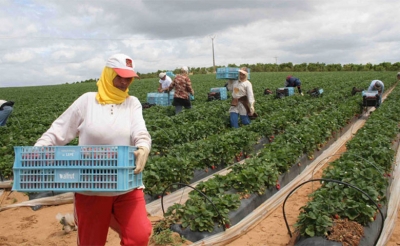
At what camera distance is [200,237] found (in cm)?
430

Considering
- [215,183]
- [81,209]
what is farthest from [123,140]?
[215,183]

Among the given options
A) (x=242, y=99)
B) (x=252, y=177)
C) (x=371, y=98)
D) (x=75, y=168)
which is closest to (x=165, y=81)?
(x=242, y=99)

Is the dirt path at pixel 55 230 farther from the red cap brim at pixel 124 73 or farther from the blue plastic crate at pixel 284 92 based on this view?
the blue plastic crate at pixel 284 92

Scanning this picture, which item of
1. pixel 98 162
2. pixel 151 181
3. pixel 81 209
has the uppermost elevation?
pixel 98 162

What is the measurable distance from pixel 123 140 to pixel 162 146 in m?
5.30

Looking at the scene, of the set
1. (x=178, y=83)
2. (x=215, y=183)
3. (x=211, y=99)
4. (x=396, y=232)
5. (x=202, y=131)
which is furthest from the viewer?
(x=211, y=99)

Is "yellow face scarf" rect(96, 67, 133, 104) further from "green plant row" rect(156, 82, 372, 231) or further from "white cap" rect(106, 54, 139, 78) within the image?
"green plant row" rect(156, 82, 372, 231)

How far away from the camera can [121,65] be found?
288 cm

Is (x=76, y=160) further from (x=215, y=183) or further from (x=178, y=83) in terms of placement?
(x=178, y=83)

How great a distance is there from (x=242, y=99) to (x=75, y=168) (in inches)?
296

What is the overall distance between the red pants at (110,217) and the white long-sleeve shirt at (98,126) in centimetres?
42

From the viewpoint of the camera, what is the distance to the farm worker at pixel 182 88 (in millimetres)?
11555

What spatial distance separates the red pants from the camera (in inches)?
110

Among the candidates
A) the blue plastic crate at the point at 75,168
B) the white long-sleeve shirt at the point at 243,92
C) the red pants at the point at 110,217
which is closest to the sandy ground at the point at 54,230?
the red pants at the point at 110,217
